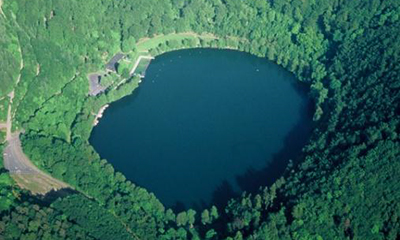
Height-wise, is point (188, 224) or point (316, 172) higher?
point (316, 172)

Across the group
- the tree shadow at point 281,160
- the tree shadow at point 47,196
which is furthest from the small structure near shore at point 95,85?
the tree shadow at point 281,160

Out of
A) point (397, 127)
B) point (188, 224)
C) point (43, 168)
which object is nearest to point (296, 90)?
point (397, 127)

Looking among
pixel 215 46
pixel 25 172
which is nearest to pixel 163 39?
pixel 215 46

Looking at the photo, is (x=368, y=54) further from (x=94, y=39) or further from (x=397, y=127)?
(x=94, y=39)

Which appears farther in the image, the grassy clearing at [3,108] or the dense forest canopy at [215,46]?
the grassy clearing at [3,108]

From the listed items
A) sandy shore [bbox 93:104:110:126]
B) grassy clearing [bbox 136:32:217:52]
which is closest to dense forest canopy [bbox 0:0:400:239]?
grassy clearing [bbox 136:32:217:52]

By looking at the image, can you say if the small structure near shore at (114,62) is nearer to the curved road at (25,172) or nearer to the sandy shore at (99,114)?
the sandy shore at (99,114)

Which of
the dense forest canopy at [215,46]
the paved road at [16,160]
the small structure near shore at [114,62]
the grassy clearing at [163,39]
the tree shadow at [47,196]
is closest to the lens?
the dense forest canopy at [215,46]

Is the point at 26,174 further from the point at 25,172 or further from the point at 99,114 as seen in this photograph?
the point at 99,114
